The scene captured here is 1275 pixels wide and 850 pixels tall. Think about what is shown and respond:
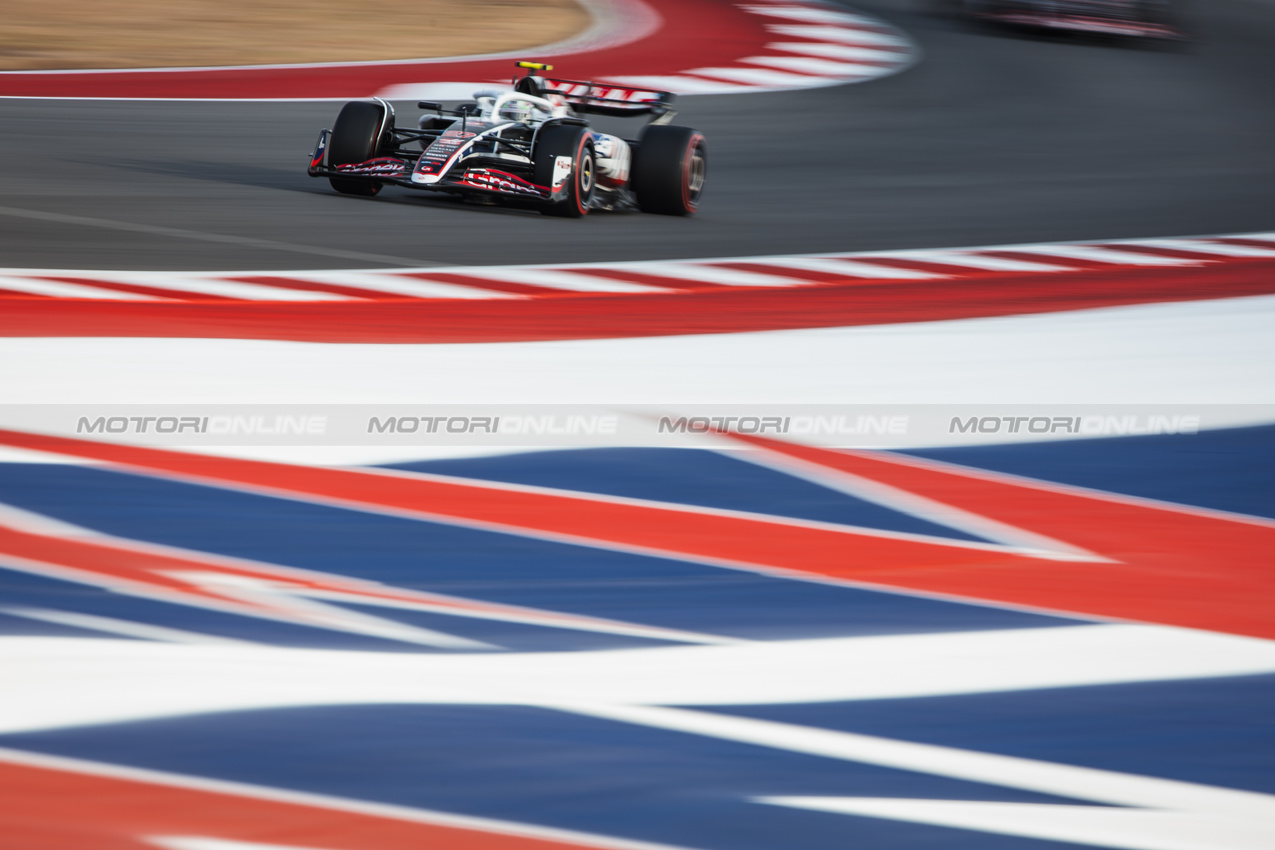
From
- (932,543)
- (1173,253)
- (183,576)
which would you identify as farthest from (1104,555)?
(1173,253)

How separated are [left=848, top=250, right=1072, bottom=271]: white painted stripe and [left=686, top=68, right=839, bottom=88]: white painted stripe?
5.80 m

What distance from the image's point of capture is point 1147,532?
11.4 ft

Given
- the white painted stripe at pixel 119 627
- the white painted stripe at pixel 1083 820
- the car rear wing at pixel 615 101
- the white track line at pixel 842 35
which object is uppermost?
the car rear wing at pixel 615 101

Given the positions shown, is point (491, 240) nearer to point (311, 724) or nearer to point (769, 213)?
point (769, 213)

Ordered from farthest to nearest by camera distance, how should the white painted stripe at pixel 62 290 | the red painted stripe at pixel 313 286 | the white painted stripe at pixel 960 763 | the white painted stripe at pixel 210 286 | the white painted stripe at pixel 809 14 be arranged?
the white painted stripe at pixel 809 14
the red painted stripe at pixel 313 286
the white painted stripe at pixel 210 286
the white painted stripe at pixel 62 290
the white painted stripe at pixel 960 763

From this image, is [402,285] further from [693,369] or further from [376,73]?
[376,73]

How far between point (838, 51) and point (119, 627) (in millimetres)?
13109

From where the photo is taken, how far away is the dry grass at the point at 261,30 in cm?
→ 1274

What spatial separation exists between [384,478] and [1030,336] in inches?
113

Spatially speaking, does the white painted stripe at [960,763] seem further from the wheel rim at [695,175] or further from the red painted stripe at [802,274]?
the wheel rim at [695,175]

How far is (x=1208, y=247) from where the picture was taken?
7758 millimetres

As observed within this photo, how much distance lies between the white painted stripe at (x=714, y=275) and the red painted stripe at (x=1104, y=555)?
2.33 m

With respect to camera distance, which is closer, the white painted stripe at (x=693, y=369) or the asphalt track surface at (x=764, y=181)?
the white painted stripe at (x=693, y=369)

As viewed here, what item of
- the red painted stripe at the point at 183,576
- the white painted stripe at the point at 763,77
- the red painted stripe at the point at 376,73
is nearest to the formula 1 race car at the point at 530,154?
the red painted stripe at the point at 376,73
